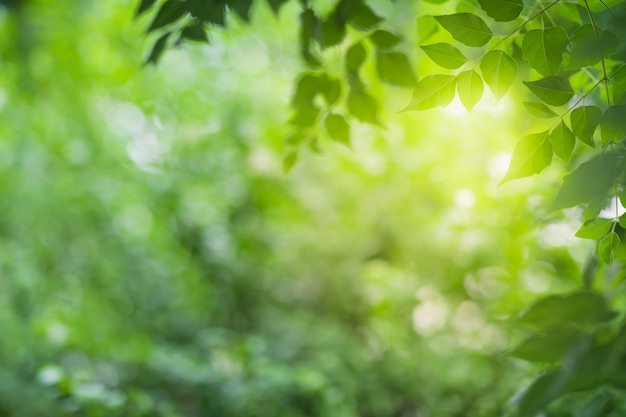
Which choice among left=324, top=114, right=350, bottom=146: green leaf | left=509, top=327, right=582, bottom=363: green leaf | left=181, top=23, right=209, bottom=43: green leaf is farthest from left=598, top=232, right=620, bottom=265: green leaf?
left=181, top=23, right=209, bottom=43: green leaf

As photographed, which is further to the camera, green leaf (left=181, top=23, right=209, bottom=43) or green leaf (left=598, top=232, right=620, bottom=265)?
green leaf (left=181, top=23, right=209, bottom=43)

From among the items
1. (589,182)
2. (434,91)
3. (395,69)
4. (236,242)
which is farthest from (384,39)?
(236,242)

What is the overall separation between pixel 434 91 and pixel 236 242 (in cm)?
173

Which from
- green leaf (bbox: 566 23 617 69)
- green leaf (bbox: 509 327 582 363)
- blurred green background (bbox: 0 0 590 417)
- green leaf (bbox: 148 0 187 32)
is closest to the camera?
green leaf (bbox: 566 23 617 69)

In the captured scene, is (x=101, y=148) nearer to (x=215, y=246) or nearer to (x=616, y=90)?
(x=215, y=246)

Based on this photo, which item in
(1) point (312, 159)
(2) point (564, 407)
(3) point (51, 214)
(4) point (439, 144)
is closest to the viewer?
(2) point (564, 407)

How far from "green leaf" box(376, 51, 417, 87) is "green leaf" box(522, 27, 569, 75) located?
9.3 inches

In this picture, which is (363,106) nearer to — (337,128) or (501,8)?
(337,128)

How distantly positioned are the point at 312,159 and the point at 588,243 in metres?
1.06

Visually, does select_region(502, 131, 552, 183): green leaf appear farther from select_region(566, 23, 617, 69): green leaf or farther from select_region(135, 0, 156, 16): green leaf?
select_region(135, 0, 156, 16): green leaf

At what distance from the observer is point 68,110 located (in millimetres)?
2500

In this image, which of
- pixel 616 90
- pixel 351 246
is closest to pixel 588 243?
pixel 351 246

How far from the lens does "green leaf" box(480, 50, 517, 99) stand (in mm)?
484

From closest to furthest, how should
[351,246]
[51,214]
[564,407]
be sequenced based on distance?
[564,407] → [351,246] → [51,214]
